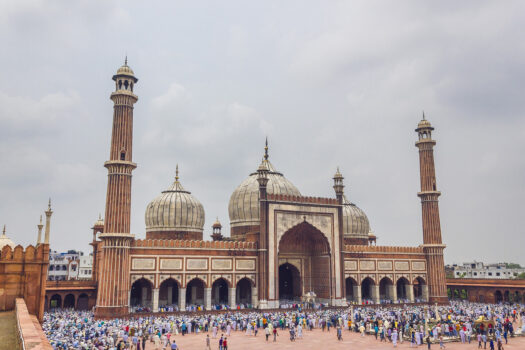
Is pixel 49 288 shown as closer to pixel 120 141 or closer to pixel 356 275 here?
pixel 120 141

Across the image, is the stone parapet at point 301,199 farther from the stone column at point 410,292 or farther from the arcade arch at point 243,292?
the stone column at point 410,292

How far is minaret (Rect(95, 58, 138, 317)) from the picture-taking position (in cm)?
2552

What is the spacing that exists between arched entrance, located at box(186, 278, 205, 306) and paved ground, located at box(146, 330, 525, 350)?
933 cm

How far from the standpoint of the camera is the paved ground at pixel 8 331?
8.63 metres

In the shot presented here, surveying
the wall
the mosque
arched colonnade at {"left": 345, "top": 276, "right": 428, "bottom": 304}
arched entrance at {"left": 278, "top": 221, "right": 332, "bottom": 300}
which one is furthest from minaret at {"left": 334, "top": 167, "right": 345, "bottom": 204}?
the wall

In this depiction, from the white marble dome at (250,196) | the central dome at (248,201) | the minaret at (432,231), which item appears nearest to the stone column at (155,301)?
the central dome at (248,201)

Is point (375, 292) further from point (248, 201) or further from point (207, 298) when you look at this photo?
point (207, 298)

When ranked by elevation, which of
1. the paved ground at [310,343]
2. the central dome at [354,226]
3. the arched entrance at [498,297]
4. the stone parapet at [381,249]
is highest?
the central dome at [354,226]

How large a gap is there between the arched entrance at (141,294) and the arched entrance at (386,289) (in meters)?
19.7

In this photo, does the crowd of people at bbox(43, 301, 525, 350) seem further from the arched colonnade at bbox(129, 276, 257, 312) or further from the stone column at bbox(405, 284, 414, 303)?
the stone column at bbox(405, 284, 414, 303)

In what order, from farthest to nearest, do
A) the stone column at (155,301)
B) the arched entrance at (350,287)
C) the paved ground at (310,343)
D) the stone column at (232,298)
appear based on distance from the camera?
the arched entrance at (350,287) → the stone column at (232,298) → the stone column at (155,301) → the paved ground at (310,343)

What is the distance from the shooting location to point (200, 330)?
2327cm

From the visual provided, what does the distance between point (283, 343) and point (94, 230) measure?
2366 cm

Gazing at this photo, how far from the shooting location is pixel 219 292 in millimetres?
33125
